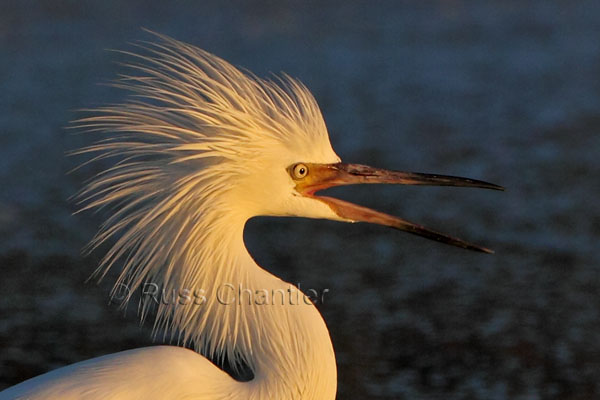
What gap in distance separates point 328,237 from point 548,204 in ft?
5.62

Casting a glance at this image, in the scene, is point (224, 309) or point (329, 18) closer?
point (224, 309)

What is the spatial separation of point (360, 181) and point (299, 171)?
28cm

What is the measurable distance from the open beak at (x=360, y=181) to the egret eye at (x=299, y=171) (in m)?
0.01

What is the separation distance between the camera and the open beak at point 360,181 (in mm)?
3990

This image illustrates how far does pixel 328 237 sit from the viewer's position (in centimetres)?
738

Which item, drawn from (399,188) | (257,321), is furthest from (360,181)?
(399,188)

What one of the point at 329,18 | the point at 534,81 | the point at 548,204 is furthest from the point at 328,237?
the point at 329,18

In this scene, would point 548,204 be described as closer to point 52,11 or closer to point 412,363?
point 412,363

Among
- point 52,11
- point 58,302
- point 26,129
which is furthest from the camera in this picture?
point 52,11

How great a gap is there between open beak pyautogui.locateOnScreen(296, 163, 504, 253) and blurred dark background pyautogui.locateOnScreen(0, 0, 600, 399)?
1460 millimetres

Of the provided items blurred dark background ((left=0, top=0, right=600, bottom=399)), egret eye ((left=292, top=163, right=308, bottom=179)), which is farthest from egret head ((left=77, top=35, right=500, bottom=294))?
blurred dark background ((left=0, top=0, right=600, bottom=399))

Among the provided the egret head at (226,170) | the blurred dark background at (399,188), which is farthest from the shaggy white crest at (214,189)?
the blurred dark background at (399,188)

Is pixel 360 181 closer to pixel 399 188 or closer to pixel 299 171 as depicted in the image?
pixel 299 171

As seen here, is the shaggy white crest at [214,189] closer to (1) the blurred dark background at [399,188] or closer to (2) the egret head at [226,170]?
(2) the egret head at [226,170]
